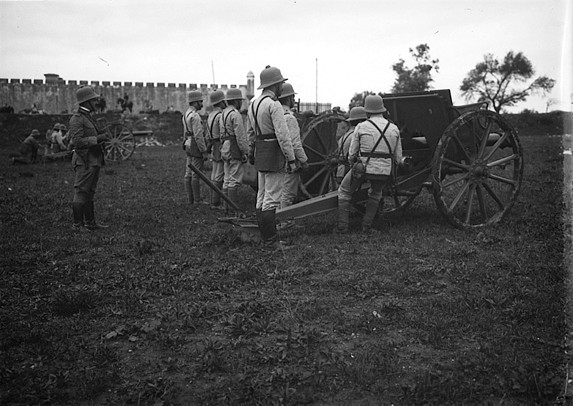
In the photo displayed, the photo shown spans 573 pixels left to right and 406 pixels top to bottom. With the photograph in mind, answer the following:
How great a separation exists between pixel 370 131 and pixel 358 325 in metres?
3.15

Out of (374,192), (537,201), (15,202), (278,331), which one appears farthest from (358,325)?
(15,202)

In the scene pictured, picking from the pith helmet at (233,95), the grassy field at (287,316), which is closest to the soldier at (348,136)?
the grassy field at (287,316)

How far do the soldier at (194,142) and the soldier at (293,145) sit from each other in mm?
2132

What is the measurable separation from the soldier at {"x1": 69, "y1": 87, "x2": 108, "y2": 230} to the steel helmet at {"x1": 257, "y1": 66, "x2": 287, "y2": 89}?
2616mm

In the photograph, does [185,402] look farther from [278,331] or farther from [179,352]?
[278,331]

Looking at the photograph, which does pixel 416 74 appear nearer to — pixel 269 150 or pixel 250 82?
pixel 250 82

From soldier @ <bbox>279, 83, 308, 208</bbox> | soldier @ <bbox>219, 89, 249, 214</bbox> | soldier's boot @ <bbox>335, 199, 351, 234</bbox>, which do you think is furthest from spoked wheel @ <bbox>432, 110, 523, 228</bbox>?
soldier @ <bbox>219, 89, 249, 214</bbox>

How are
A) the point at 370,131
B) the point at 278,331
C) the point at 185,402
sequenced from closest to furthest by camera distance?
1. the point at 185,402
2. the point at 278,331
3. the point at 370,131

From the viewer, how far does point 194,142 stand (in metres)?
9.29

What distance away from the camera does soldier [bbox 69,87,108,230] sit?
7.17 m

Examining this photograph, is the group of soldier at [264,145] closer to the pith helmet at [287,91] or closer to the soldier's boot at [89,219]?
the pith helmet at [287,91]

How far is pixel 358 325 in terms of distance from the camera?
3.85 metres

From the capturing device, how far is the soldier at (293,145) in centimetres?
617

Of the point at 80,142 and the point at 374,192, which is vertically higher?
the point at 80,142
